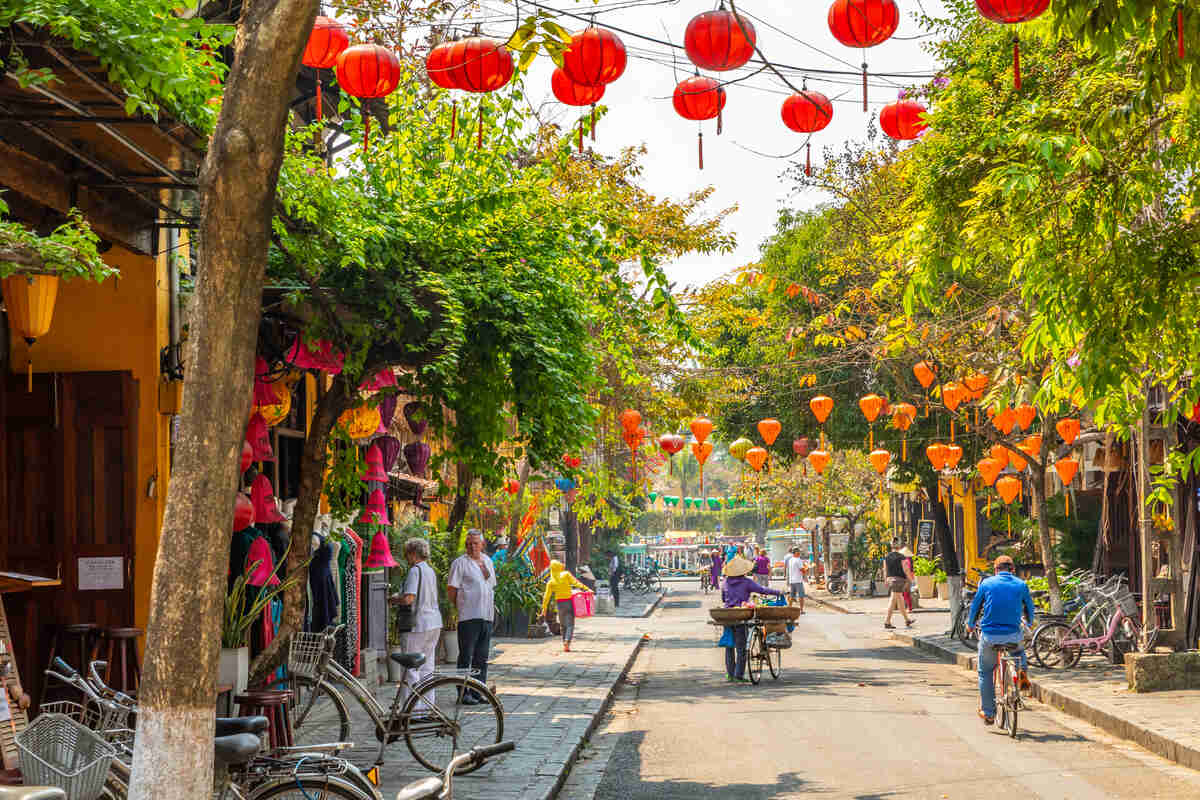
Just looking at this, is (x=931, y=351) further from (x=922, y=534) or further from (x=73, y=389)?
(x=922, y=534)

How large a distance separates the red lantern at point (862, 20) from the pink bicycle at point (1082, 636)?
1370 cm

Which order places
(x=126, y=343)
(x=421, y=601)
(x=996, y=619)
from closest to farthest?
(x=126, y=343) → (x=421, y=601) → (x=996, y=619)

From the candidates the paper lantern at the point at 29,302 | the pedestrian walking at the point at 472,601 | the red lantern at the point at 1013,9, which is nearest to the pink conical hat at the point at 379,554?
the pedestrian walking at the point at 472,601

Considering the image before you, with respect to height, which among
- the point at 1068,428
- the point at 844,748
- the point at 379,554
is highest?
the point at 1068,428

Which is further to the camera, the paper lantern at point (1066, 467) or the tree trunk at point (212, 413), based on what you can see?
the paper lantern at point (1066, 467)

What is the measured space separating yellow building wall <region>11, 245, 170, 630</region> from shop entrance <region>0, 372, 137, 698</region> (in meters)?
0.13

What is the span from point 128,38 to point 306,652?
234 inches

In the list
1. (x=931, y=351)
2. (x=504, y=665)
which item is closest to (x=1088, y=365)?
(x=931, y=351)

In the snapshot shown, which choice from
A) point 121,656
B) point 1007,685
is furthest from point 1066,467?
point 121,656

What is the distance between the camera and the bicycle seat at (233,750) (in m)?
6.17

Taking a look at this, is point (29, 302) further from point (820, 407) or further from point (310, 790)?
point (820, 407)

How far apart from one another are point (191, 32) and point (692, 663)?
18053 mm

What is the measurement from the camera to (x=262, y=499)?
1261 cm

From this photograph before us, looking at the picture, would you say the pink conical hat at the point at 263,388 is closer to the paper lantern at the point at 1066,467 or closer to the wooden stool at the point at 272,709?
the wooden stool at the point at 272,709
